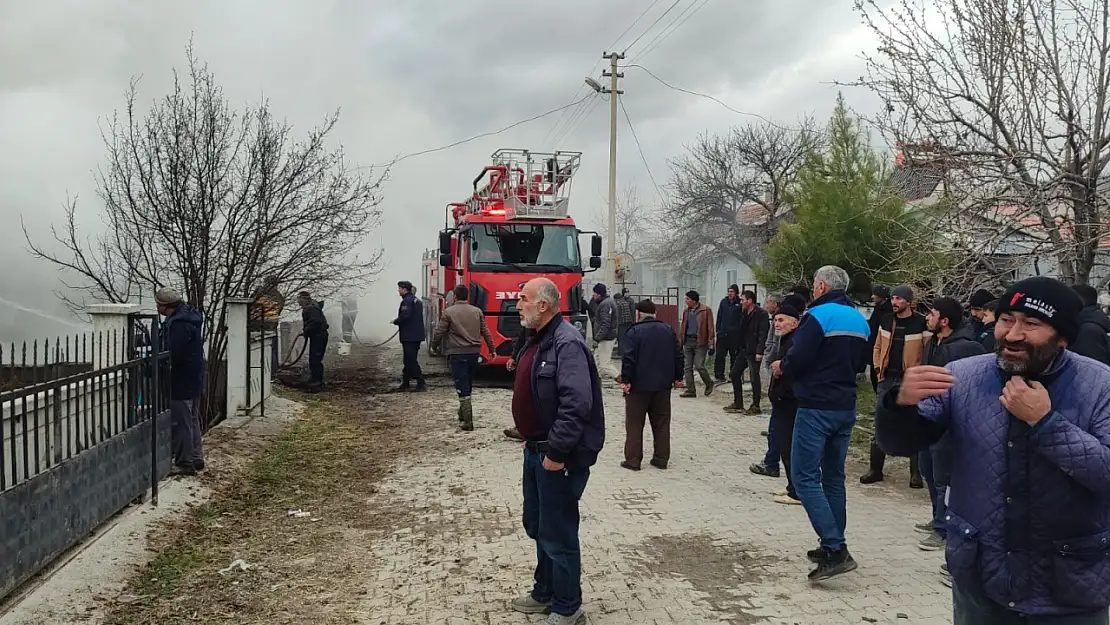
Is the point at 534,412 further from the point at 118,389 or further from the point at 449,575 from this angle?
the point at 118,389

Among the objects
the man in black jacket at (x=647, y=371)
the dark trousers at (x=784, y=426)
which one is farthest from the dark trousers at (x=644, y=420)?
the dark trousers at (x=784, y=426)

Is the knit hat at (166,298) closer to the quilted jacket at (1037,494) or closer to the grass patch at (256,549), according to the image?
the grass patch at (256,549)

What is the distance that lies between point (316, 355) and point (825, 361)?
10205 millimetres

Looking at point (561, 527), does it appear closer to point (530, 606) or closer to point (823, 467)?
point (530, 606)

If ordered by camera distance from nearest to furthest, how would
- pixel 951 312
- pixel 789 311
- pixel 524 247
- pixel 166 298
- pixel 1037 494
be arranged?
pixel 1037 494, pixel 951 312, pixel 789 311, pixel 166 298, pixel 524 247

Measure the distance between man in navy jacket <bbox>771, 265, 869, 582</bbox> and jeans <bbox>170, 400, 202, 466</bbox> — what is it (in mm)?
5058

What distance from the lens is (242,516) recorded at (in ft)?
Result: 21.1

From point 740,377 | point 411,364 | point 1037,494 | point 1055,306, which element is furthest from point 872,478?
point 411,364

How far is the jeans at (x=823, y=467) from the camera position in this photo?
473 cm

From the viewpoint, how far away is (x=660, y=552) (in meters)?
5.38

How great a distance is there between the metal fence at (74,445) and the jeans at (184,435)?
0.82ft

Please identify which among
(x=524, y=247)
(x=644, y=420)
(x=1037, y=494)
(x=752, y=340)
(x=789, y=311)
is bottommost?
(x=644, y=420)

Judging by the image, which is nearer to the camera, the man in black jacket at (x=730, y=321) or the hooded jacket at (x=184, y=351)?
the hooded jacket at (x=184, y=351)

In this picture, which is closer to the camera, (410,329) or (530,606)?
(530,606)
